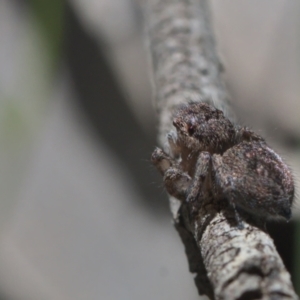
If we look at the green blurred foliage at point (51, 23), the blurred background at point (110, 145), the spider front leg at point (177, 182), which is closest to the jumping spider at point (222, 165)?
the spider front leg at point (177, 182)

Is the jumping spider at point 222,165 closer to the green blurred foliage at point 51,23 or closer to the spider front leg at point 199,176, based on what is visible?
the spider front leg at point 199,176

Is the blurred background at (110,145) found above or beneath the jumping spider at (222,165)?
above

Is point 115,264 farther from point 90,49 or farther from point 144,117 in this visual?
point 90,49

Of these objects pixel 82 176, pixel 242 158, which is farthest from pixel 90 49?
pixel 242 158

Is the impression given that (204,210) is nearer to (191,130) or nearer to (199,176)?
(199,176)

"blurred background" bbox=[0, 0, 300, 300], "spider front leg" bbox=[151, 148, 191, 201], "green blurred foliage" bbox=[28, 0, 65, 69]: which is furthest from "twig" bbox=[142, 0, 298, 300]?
"blurred background" bbox=[0, 0, 300, 300]

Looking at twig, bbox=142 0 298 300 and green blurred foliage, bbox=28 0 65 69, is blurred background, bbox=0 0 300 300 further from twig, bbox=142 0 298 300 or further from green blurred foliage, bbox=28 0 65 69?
green blurred foliage, bbox=28 0 65 69

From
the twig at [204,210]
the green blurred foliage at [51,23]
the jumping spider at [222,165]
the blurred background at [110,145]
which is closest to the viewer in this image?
the twig at [204,210]
